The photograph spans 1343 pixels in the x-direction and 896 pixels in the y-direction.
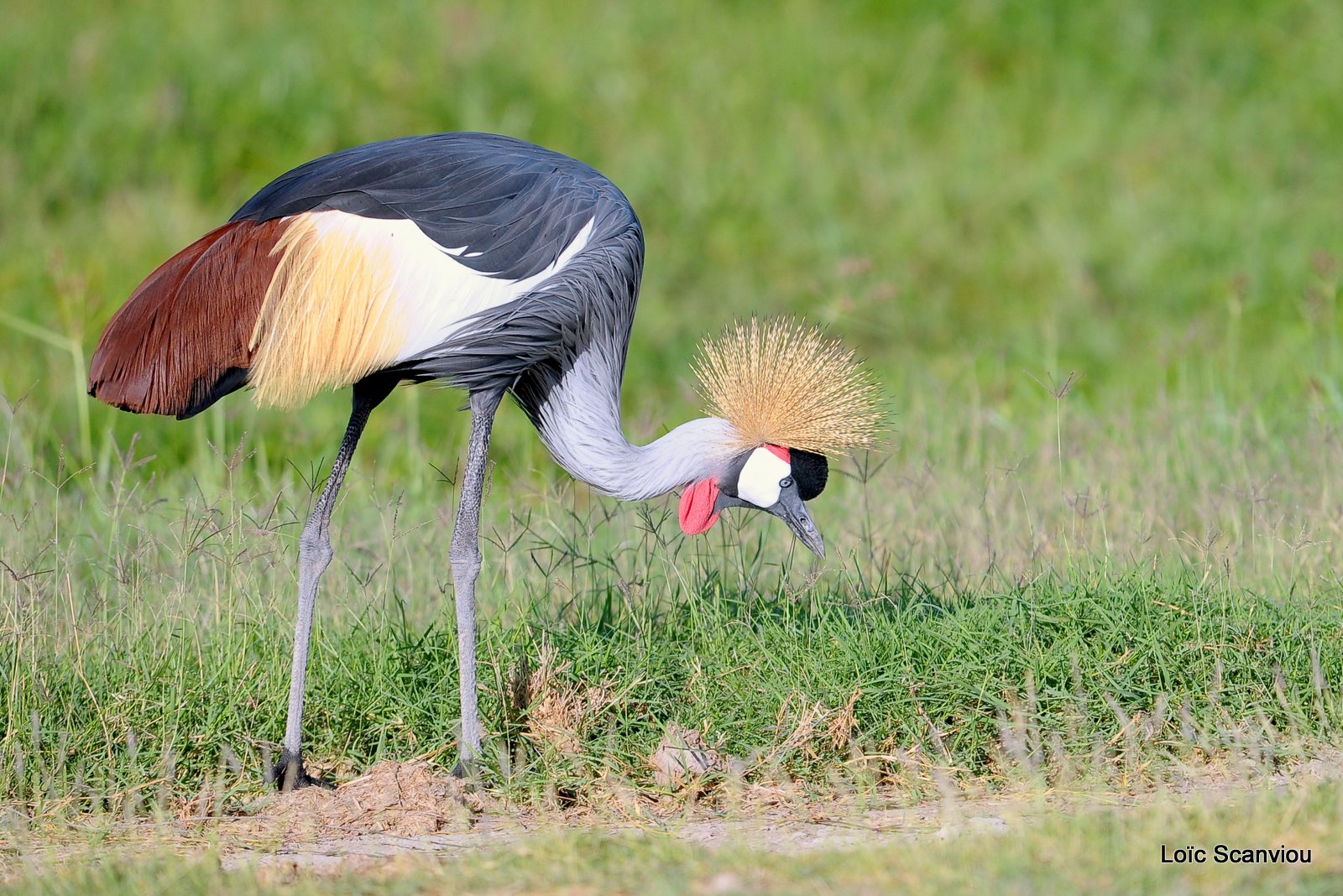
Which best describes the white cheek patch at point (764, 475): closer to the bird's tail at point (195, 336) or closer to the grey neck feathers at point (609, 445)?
the grey neck feathers at point (609, 445)

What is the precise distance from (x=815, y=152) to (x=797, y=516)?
4.91m

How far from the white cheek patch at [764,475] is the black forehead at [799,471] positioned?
1 centimetres

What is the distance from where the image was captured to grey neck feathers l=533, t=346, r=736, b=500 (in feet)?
11.9

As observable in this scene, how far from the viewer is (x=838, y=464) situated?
561cm

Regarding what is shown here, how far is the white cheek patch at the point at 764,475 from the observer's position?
3664 mm

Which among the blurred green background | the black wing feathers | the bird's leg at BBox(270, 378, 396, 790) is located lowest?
the bird's leg at BBox(270, 378, 396, 790)

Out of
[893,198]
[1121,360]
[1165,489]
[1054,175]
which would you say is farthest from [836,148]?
[1165,489]

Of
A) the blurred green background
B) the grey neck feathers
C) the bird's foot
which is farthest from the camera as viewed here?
the blurred green background

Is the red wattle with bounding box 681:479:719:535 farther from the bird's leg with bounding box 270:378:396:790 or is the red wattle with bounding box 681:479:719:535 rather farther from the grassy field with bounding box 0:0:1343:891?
the bird's leg with bounding box 270:378:396:790

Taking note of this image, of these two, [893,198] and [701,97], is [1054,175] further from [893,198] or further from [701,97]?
[701,97]

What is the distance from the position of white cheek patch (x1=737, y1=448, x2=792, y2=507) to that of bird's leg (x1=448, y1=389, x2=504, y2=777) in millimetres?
605

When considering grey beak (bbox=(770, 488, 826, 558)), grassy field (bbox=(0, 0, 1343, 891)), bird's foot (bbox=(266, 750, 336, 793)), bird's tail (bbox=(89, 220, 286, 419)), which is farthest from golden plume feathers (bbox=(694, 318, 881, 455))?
bird's foot (bbox=(266, 750, 336, 793))

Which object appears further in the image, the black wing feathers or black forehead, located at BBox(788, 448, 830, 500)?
black forehead, located at BBox(788, 448, 830, 500)

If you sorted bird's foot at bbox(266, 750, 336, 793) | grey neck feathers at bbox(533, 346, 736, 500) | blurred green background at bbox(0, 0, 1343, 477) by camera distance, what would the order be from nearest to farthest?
bird's foot at bbox(266, 750, 336, 793), grey neck feathers at bbox(533, 346, 736, 500), blurred green background at bbox(0, 0, 1343, 477)
